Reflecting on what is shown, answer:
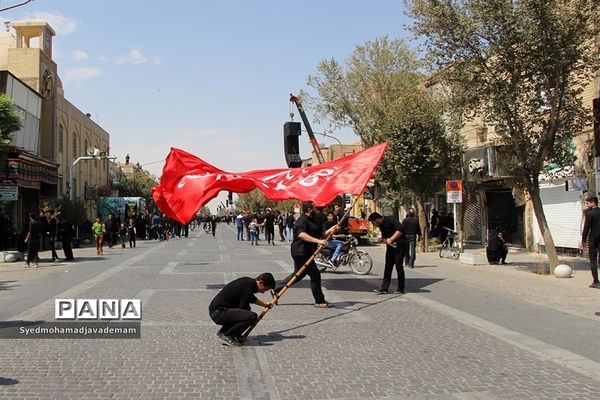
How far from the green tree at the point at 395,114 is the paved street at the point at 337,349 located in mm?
11422

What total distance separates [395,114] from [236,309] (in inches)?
722

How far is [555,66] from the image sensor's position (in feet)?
50.0

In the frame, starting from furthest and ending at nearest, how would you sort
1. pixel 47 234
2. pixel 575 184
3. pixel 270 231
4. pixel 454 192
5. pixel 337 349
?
pixel 270 231 → pixel 47 234 → pixel 454 192 → pixel 575 184 → pixel 337 349

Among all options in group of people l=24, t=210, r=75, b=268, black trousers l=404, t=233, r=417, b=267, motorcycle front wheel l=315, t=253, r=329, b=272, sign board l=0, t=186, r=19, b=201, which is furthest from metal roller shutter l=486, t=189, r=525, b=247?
sign board l=0, t=186, r=19, b=201

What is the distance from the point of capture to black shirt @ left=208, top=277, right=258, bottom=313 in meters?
7.60

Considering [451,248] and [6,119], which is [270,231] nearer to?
[451,248]

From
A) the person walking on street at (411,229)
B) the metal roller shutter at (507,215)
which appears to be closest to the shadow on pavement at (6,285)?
the person walking on street at (411,229)

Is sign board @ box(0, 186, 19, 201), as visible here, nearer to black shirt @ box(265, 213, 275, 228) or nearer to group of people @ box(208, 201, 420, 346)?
black shirt @ box(265, 213, 275, 228)

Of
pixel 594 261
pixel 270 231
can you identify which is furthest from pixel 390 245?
pixel 270 231

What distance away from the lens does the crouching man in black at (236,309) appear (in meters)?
7.44

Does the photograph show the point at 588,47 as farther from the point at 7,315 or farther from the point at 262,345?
the point at 7,315

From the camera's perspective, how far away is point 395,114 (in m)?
24.5

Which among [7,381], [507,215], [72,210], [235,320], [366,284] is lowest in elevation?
[7,381]

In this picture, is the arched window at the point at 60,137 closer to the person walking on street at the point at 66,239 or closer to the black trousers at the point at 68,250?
the person walking on street at the point at 66,239
